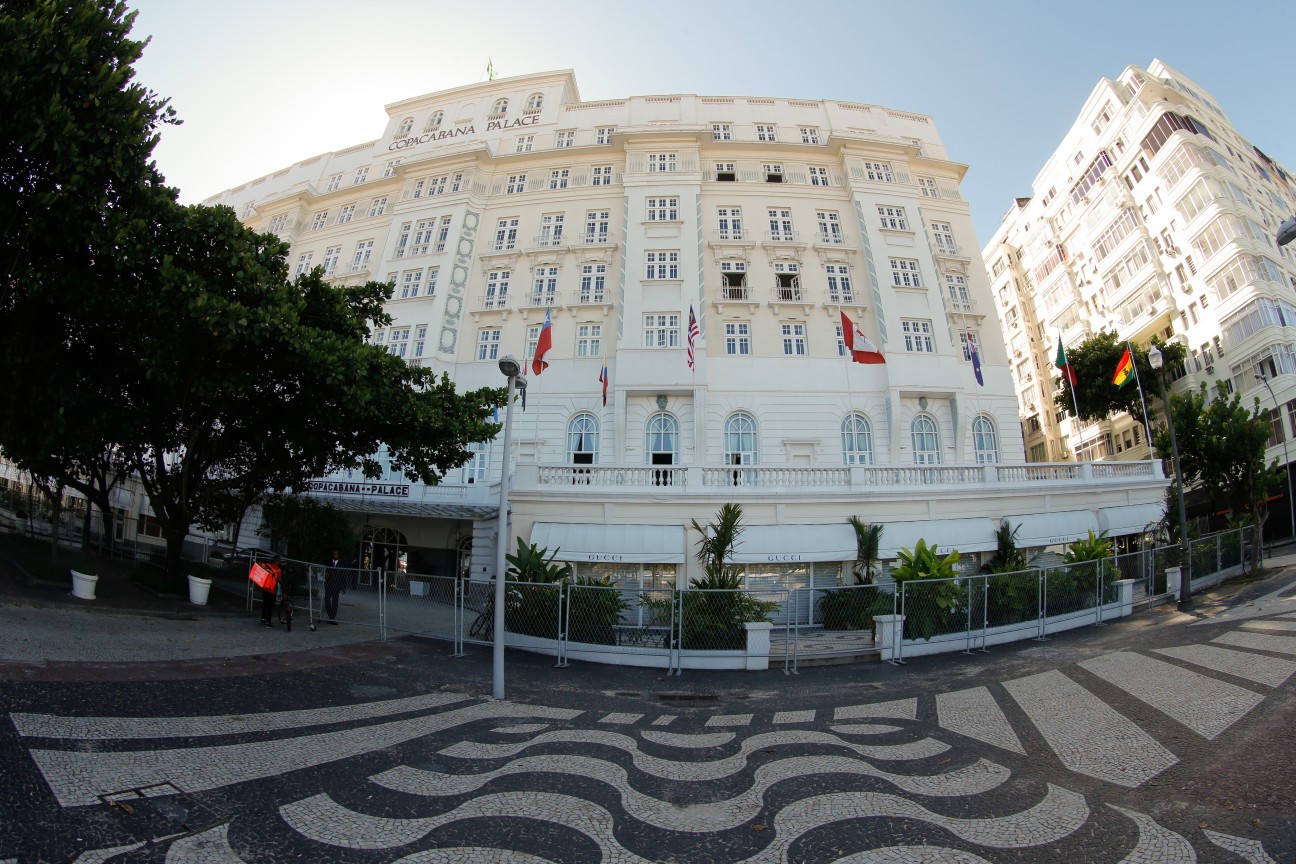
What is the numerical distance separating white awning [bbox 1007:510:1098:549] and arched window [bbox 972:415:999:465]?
5.71 metres

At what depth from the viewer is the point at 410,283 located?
29.9 meters

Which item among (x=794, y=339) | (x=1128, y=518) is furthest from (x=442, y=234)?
(x=1128, y=518)

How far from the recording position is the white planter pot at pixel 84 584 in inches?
503

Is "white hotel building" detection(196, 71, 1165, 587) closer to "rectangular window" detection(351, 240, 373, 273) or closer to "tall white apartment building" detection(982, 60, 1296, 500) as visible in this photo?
"rectangular window" detection(351, 240, 373, 273)

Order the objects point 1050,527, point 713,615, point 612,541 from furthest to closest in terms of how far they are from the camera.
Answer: point 1050,527 → point 612,541 → point 713,615

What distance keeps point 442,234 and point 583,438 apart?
14475mm

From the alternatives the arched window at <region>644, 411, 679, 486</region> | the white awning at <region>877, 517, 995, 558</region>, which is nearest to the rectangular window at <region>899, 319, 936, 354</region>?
the white awning at <region>877, 517, 995, 558</region>

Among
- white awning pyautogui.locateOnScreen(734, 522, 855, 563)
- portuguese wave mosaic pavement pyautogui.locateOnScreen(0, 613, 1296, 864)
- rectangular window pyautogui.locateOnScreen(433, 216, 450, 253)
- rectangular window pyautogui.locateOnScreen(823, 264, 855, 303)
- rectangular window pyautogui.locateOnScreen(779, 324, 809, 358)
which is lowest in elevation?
portuguese wave mosaic pavement pyautogui.locateOnScreen(0, 613, 1296, 864)

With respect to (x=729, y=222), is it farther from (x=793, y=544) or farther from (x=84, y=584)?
(x=84, y=584)

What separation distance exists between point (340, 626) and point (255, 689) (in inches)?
261

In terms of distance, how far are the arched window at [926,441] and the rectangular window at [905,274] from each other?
273 inches

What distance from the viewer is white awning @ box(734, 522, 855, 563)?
1792 cm

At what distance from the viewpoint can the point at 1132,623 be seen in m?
14.4

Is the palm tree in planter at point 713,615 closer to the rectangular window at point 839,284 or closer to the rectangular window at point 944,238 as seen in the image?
the rectangular window at point 839,284
